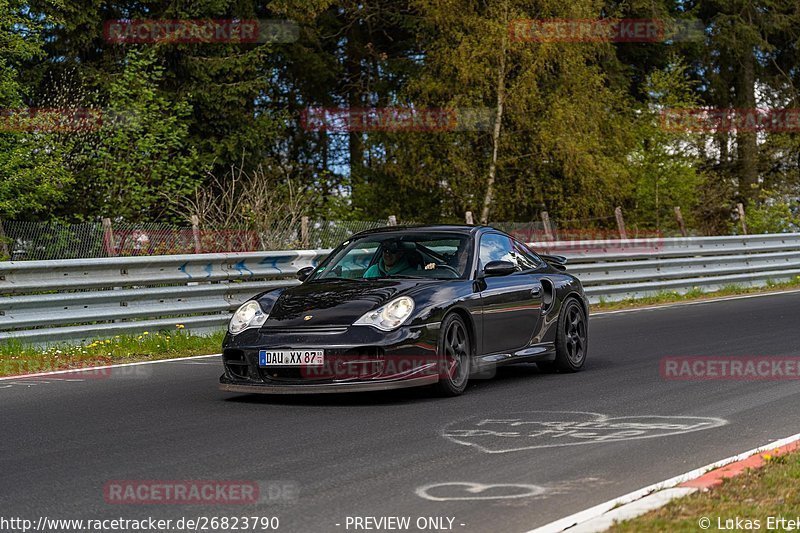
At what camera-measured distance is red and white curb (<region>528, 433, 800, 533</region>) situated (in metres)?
5.02

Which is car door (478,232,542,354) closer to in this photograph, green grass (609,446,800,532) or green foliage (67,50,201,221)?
green grass (609,446,800,532)

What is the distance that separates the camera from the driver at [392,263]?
9852mm

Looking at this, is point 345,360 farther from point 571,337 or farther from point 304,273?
point 571,337

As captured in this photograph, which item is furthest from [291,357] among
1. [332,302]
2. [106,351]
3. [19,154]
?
[19,154]

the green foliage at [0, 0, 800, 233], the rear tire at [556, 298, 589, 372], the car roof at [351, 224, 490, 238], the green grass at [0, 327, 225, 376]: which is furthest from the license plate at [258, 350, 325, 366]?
the green foliage at [0, 0, 800, 233]

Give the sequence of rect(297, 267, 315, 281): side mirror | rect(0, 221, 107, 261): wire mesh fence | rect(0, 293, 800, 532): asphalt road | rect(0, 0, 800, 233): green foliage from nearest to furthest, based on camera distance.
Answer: rect(0, 293, 800, 532): asphalt road → rect(297, 267, 315, 281): side mirror → rect(0, 221, 107, 261): wire mesh fence → rect(0, 0, 800, 233): green foliage

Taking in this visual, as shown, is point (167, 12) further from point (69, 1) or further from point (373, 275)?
point (373, 275)

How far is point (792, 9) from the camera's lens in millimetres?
48656

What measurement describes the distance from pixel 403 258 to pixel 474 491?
4329 mm

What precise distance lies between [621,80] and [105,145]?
23.8 meters

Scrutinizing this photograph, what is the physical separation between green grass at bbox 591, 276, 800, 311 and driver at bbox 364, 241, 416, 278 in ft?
32.9

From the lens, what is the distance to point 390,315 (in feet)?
29.0

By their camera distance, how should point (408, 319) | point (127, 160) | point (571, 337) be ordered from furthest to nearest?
point (127, 160), point (571, 337), point (408, 319)

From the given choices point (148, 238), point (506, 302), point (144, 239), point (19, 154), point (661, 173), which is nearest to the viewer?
point (506, 302)
